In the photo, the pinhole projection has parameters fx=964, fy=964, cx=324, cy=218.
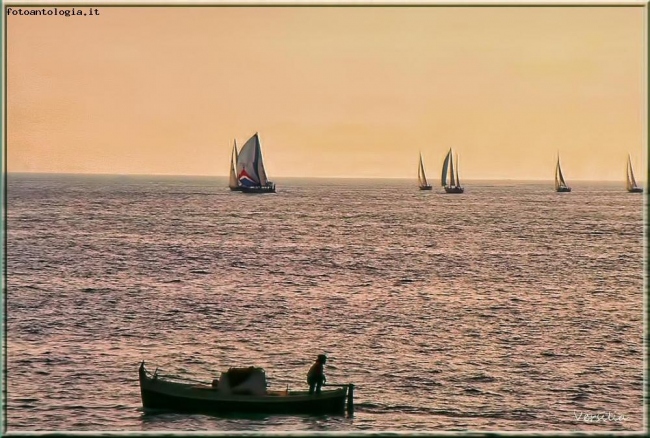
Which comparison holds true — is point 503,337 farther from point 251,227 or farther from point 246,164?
point 246,164

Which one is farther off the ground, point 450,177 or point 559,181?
point 450,177

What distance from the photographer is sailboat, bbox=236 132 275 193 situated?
134 meters

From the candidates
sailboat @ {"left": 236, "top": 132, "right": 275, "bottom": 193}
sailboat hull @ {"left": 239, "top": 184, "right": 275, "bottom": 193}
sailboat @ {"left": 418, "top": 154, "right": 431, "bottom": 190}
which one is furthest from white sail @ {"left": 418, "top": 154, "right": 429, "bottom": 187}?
sailboat hull @ {"left": 239, "top": 184, "right": 275, "bottom": 193}

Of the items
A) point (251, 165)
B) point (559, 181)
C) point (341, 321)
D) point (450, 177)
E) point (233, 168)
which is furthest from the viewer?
point (559, 181)

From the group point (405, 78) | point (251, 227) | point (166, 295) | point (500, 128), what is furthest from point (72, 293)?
point (251, 227)

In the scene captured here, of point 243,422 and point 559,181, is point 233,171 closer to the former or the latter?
point 559,181

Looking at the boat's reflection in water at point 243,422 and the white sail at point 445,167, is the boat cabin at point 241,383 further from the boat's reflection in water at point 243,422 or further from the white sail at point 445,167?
the white sail at point 445,167

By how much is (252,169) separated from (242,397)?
371ft

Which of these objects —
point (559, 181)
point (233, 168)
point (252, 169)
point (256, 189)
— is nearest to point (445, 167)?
point (559, 181)

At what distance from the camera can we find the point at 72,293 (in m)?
56.9

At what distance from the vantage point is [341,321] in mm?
47719

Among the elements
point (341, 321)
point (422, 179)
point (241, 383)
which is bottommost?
point (341, 321)

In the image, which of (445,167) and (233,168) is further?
(445,167)

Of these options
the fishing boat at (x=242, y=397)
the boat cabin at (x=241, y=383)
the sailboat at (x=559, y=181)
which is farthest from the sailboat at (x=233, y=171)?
the boat cabin at (x=241, y=383)
